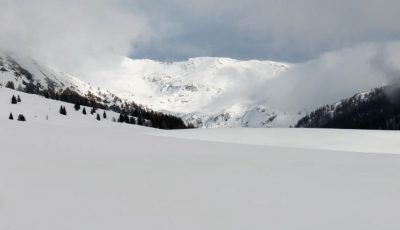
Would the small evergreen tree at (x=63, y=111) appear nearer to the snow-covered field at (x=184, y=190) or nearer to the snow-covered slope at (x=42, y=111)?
the snow-covered slope at (x=42, y=111)

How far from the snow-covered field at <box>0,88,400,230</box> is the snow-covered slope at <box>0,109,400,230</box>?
3cm

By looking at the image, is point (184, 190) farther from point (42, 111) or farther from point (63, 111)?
point (63, 111)

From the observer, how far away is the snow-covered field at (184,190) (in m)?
9.89

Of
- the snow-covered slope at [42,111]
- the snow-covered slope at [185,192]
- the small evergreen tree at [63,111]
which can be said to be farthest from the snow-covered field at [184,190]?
the small evergreen tree at [63,111]

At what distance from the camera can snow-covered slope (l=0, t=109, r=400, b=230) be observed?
986 cm

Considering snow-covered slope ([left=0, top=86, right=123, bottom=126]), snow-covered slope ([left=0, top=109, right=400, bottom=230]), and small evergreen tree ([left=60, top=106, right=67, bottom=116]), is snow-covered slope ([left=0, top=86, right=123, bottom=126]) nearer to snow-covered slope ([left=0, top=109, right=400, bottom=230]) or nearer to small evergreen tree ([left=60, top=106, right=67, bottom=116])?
small evergreen tree ([left=60, top=106, right=67, bottom=116])

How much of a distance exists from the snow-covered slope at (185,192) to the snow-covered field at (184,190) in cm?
3

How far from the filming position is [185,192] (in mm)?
12320

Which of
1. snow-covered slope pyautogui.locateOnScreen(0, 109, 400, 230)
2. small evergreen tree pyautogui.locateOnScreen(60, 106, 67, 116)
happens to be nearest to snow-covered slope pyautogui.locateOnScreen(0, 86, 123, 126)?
small evergreen tree pyautogui.locateOnScreen(60, 106, 67, 116)

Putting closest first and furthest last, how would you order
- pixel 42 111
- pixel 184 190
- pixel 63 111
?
pixel 184 190, pixel 42 111, pixel 63 111

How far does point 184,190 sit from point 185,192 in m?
0.25

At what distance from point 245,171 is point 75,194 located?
6804 mm

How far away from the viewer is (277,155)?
75.4ft

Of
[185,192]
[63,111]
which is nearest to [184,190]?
[185,192]
